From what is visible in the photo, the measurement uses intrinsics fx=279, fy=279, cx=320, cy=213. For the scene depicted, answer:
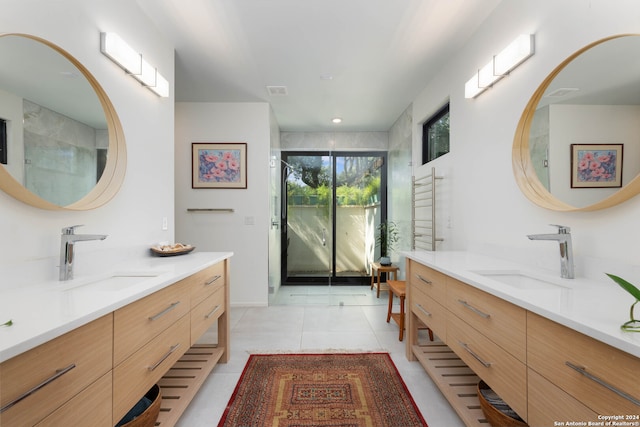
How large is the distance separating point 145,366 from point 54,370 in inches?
18.0

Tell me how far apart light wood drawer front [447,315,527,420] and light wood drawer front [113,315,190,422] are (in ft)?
4.69

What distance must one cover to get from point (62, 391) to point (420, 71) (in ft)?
10.4

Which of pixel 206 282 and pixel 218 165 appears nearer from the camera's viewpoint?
pixel 206 282

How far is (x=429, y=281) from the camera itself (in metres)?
1.84

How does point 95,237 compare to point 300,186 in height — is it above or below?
below

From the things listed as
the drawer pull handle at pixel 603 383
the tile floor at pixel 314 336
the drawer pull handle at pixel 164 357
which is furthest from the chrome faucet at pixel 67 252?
the drawer pull handle at pixel 603 383

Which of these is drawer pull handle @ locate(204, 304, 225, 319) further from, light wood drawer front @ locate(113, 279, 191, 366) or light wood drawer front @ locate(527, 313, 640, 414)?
light wood drawer front @ locate(527, 313, 640, 414)

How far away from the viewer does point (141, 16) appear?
193cm

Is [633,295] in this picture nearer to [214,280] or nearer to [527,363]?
[527,363]

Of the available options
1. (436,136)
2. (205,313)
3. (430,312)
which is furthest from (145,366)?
(436,136)

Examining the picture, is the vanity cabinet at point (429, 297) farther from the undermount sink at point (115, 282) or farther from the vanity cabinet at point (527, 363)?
the undermount sink at point (115, 282)

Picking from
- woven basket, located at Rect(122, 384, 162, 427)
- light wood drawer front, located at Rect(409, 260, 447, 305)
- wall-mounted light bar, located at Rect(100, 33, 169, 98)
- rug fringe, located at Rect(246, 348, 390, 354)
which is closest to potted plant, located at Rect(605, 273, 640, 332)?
light wood drawer front, located at Rect(409, 260, 447, 305)

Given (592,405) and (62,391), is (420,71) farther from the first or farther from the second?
(62,391)

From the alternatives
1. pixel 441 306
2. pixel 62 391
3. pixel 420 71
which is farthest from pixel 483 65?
pixel 62 391
